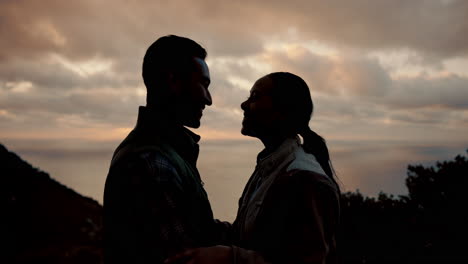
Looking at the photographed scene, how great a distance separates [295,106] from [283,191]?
1267 mm

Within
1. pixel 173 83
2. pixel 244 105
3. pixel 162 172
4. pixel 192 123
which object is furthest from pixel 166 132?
pixel 244 105

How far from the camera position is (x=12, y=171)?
16391mm

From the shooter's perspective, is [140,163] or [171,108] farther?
[171,108]

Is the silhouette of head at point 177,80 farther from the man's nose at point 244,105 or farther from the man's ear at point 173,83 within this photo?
the man's nose at point 244,105

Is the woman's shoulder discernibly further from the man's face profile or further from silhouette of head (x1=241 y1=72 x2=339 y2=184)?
the man's face profile

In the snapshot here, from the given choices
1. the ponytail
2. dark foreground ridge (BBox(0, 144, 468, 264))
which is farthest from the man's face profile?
dark foreground ridge (BBox(0, 144, 468, 264))

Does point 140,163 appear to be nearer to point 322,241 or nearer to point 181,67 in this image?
point 181,67

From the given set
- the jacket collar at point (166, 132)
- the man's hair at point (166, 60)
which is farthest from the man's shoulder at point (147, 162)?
the man's hair at point (166, 60)

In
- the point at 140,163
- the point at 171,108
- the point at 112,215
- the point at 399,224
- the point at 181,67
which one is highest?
the point at 181,67

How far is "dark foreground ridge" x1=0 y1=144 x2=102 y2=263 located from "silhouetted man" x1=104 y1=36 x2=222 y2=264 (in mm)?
13433

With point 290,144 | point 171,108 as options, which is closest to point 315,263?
point 290,144

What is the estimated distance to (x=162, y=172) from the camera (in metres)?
3.05

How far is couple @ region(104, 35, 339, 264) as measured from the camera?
2.96 meters

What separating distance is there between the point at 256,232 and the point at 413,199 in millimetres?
8907
